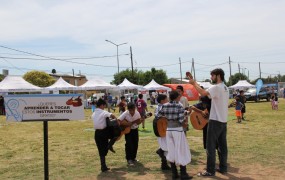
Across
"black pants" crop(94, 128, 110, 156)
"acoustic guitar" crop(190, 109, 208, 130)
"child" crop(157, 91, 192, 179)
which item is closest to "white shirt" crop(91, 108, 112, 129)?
"black pants" crop(94, 128, 110, 156)

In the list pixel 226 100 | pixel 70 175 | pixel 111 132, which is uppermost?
pixel 226 100

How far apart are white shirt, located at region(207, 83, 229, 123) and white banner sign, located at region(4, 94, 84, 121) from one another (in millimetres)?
2428

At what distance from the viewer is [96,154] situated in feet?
31.2

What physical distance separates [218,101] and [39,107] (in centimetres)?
324

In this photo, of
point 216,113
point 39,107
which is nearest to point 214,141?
point 216,113

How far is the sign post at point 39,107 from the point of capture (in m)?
6.13

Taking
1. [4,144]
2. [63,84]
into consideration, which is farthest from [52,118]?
[63,84]

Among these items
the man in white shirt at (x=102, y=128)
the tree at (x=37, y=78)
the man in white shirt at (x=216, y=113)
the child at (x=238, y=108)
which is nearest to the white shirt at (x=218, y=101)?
the man in white shirt at (x=216, y=113)

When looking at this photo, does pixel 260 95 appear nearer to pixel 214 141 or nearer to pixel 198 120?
pixel 198 120

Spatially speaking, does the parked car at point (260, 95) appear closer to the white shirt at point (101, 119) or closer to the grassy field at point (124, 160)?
the grassy field at point (124, 160)

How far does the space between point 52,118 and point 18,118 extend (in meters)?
0.60

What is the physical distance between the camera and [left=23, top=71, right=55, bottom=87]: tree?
62.5 m

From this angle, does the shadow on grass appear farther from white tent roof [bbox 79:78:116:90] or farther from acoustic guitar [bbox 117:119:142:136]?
white tent roof [bbox 79:78:116:90]

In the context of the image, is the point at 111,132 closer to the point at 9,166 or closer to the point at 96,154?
the point at 96,154
